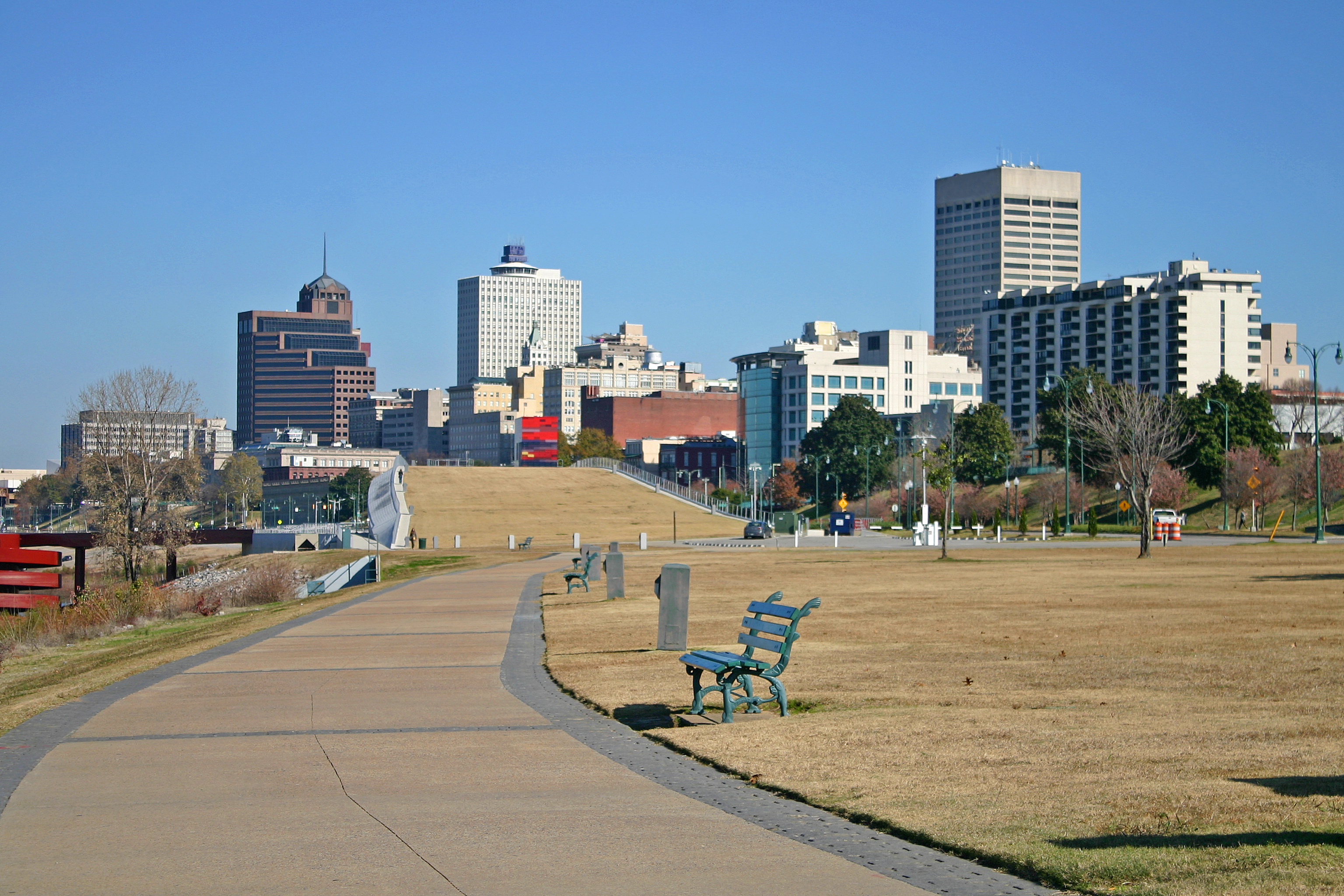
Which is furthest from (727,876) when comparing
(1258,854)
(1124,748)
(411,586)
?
(411,586)

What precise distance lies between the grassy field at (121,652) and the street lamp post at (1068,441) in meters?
37.7

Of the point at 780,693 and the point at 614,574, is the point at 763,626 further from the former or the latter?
the point at 614,574

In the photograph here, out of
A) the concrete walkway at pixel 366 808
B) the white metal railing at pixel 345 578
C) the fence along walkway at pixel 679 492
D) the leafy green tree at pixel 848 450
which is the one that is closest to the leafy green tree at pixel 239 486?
the fence along walkway at pixel 679 492

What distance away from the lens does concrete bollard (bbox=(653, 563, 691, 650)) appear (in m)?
16.8

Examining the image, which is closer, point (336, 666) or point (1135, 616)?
point (336, 666)

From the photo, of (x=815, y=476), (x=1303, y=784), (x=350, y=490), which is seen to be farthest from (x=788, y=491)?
(x=1303, y=784)

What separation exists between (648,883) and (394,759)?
4.22 metres

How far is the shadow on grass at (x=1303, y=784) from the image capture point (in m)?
8.09

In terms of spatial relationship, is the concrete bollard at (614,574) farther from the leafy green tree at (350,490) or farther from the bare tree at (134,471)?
the leafy green tree at (350,490)

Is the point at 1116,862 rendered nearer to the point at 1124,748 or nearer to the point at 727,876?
the point at 727,876

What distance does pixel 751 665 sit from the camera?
38.5 ft

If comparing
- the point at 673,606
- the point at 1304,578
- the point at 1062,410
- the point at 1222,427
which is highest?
the point at 1062,410

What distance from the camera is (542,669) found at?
52.8ft

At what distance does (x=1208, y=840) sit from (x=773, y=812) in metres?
2.57
